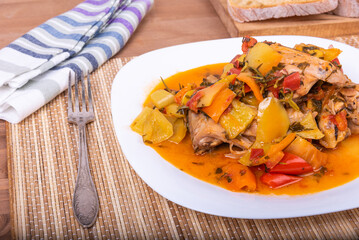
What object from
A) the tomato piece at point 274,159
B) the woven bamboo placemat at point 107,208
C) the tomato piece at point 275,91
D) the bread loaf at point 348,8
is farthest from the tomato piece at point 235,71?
the bread loaf at point 348,8

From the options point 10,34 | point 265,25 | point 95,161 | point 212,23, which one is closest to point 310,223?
point 95,161

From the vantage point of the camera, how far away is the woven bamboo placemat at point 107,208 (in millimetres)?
2258

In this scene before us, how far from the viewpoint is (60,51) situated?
343cm

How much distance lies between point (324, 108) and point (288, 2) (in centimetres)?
167

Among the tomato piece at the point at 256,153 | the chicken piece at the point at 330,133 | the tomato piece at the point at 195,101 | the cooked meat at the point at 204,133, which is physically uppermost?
the tomato piece at the point at 195,101

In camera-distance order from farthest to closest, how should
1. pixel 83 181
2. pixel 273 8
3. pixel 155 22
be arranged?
pixel 155 22
pixel 273 8
pixel 83 181

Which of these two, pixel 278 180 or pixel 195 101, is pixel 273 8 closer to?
pixel 195 101

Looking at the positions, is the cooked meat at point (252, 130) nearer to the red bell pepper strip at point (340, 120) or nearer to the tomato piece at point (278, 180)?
the tomato piece at point (278, 180)

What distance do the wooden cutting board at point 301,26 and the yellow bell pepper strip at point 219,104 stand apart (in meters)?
1.54

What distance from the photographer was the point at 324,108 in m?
2.63

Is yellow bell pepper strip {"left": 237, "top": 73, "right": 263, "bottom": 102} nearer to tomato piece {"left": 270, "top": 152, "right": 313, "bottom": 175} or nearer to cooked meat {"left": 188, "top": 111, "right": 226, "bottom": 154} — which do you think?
cooked meat {"left": 188, "top": 111, "right": 226, "bottom": 154}

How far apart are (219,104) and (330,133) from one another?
2.54ft

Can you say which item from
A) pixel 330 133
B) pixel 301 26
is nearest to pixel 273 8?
pixel 301 26

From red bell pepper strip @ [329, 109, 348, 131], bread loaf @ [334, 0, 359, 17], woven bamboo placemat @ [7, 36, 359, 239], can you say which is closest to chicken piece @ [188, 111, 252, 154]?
woven bamboo placemat @ [7, 36, 359, 239]
